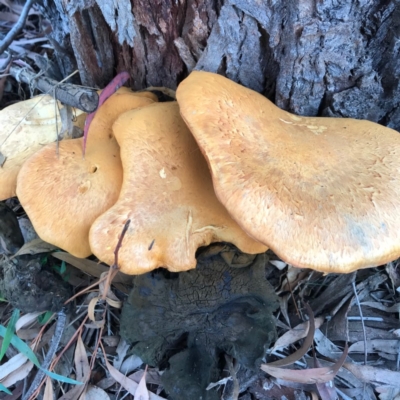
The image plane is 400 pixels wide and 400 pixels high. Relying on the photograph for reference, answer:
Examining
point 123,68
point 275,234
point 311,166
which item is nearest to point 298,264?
point 275,234

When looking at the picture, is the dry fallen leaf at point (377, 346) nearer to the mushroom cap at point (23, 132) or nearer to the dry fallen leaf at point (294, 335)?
the dry fallen leaf at point (294, 335)

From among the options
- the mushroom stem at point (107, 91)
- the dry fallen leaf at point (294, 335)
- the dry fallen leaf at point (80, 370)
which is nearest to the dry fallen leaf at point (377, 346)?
the dry fallen leaf at point (294, 335)

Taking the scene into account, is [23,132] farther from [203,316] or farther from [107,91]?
[203,316]

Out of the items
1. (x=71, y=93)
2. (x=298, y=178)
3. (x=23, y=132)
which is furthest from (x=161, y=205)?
(x=23, y=132)

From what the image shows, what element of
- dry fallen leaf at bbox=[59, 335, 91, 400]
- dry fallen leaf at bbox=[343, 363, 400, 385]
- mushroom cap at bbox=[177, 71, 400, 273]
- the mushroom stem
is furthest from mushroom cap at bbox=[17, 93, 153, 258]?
dry fallen leaf at bbox=[343, 363, 400, 385]

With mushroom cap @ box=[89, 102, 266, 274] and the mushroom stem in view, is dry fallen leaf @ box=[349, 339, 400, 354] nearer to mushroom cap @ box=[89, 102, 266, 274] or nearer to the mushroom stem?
mushroom cap @ box=[89, 102, 266, 274]

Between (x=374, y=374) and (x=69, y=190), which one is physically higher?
(x=69, y=190)

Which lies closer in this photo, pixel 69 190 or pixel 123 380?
pixel 69 190
